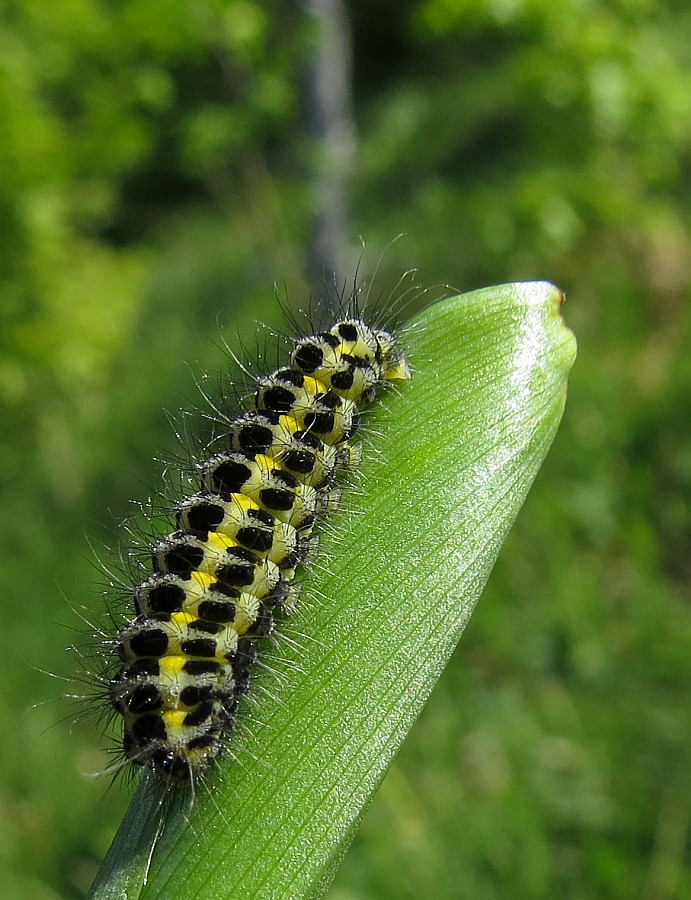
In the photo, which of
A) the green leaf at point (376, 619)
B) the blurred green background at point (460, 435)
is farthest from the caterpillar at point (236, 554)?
the blurred green background at point (460, 435)

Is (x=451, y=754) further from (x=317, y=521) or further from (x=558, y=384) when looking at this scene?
(x=558, y=384)

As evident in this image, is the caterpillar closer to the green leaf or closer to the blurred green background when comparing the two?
the green leaf

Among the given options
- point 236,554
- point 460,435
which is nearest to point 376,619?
point 460,435

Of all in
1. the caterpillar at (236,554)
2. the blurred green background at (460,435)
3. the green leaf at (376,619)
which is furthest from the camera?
the blurred green background at (460,435)

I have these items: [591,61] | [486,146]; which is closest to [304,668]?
[591,61]

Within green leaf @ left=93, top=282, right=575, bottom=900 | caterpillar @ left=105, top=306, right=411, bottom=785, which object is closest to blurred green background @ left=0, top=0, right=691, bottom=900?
caterpillar @ left=105, top=306, right=411, bottom=785

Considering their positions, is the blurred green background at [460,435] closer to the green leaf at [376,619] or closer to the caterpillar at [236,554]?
the caterpillar at [236,554]

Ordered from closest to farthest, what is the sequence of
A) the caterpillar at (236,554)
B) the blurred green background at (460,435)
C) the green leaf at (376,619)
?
the green leaf at (376,619)
the caterpillar at (236,554)
the blurred green background at (460,435)
